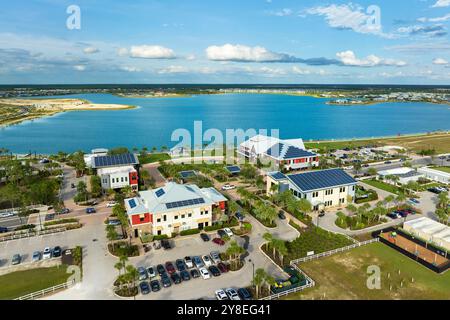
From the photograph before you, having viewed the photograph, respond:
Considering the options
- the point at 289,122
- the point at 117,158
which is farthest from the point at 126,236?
the point at 289,122

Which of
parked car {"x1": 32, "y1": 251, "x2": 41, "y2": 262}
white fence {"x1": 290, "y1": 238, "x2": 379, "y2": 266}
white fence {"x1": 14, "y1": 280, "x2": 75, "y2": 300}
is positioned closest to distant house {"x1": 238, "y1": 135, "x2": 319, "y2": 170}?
white fence {"x1": 290, "y1": 238, "x2": 379, "y2": 266}

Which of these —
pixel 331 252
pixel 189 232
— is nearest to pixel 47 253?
pixel 189 232

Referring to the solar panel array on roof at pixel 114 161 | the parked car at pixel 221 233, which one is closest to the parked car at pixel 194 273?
the parked car at pixel 221 233

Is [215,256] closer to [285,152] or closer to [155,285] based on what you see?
[155,285]

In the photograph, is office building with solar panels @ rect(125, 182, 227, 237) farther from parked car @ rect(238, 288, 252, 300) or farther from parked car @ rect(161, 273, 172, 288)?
parked car @ rect(238, 288, 252, 300)

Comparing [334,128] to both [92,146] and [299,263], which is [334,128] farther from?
[299,263]
